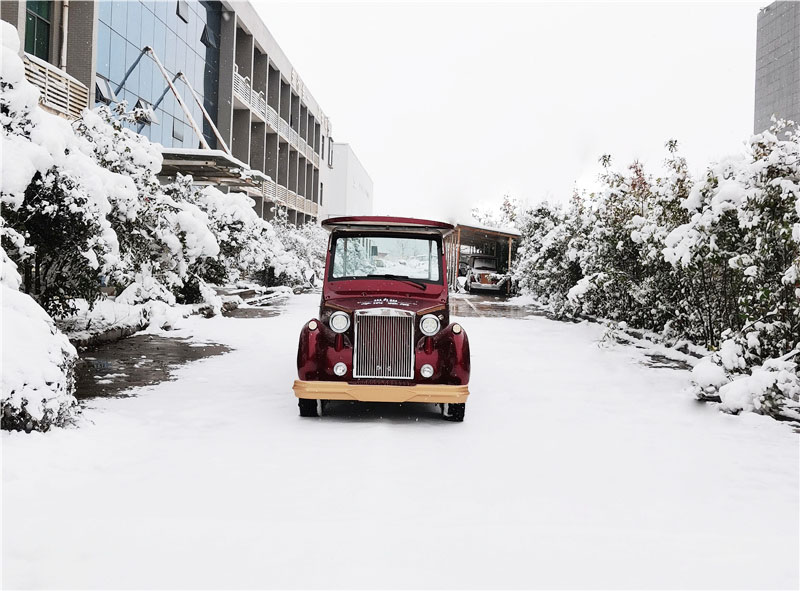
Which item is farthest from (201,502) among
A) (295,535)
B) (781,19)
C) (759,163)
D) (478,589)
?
(781,19)

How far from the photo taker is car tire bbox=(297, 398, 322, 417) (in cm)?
748

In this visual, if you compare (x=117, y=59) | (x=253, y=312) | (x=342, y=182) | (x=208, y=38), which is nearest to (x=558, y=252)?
(x=253, y=312)

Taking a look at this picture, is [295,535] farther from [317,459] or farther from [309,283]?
[309,283]

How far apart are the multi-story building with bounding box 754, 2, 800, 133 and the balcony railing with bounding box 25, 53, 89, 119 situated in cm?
9552

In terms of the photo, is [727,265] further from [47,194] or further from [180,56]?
[180,56]

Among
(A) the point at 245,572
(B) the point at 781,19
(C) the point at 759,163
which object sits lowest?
(A) the point at 245,572

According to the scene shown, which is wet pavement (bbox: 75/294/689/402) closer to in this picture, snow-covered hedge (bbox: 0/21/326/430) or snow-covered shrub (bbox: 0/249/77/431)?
snow-covered hedge (bbox: 0/21/326/430)

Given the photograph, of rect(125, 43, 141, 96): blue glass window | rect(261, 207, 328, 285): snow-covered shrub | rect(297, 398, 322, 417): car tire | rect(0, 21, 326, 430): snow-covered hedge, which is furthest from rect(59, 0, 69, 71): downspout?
rect(297, 398, 322, 417): car tire

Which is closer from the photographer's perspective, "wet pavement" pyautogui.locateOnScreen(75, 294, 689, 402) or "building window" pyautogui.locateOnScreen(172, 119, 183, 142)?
"wet pavement" pyautogui.locateOnScreen(75, 294, 689, 402)

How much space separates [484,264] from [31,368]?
32.3 m

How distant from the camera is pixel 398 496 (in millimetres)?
4973

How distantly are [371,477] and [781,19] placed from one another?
114 m

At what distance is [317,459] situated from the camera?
19.3ft

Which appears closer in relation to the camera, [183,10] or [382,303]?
[382,303]
